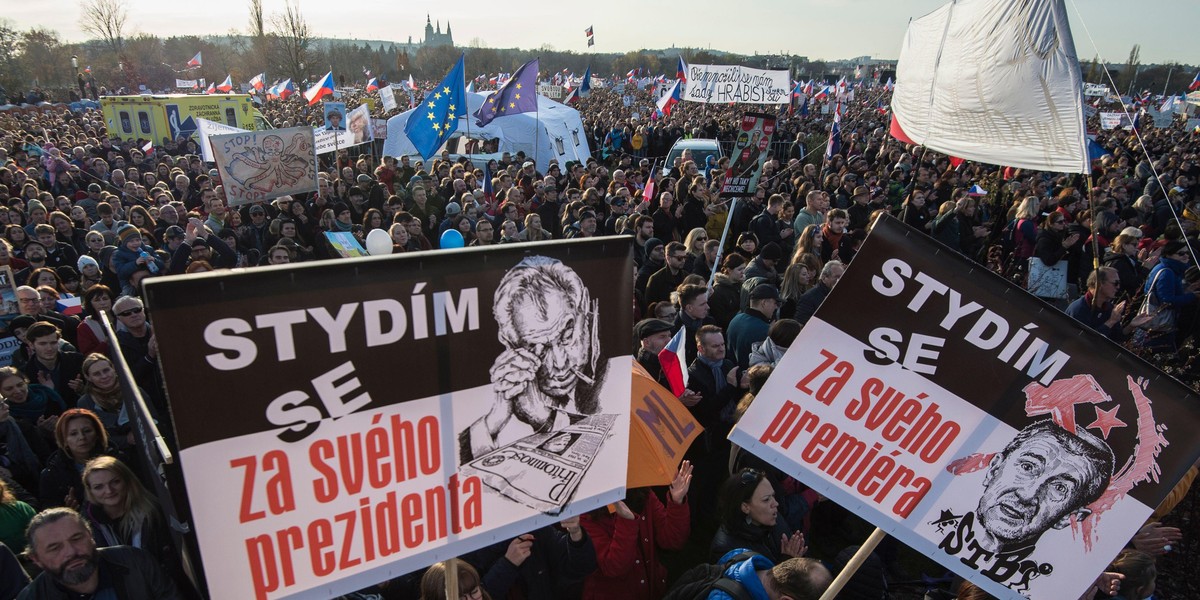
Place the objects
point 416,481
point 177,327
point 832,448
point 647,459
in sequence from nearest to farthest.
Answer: point 177,327 → point 416,481 → point 832,448 → point 647,459

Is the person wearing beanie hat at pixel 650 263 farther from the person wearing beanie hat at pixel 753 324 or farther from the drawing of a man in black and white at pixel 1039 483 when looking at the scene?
the drawing of a man in black and white at pixel 1039 483

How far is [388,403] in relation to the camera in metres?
1.93

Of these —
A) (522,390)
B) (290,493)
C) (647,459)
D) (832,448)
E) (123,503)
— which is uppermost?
(522,390)

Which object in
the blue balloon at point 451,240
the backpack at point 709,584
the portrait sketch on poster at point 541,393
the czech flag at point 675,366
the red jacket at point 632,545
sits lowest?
the red jacket at point 632,545

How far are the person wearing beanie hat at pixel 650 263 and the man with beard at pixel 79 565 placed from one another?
5029 mm

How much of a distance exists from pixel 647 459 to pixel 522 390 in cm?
116

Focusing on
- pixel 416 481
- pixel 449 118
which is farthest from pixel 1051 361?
pixel 449 118

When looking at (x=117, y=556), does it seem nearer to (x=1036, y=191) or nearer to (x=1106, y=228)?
(x=1106, y=228)

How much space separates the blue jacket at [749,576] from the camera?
250 centimetres

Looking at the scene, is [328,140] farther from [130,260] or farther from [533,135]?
[130,260]

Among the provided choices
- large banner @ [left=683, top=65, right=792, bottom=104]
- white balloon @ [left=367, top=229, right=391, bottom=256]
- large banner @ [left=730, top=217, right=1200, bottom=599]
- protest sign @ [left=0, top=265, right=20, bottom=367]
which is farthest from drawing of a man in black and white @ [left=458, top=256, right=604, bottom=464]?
large banner @ [left=683, top=65, right=792, bottom=104]

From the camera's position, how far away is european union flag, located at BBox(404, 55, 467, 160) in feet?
38.7

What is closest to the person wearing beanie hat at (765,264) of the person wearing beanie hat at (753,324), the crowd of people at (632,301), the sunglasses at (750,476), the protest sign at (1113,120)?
the crowd of people at (632,301)

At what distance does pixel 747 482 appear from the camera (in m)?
3.35
